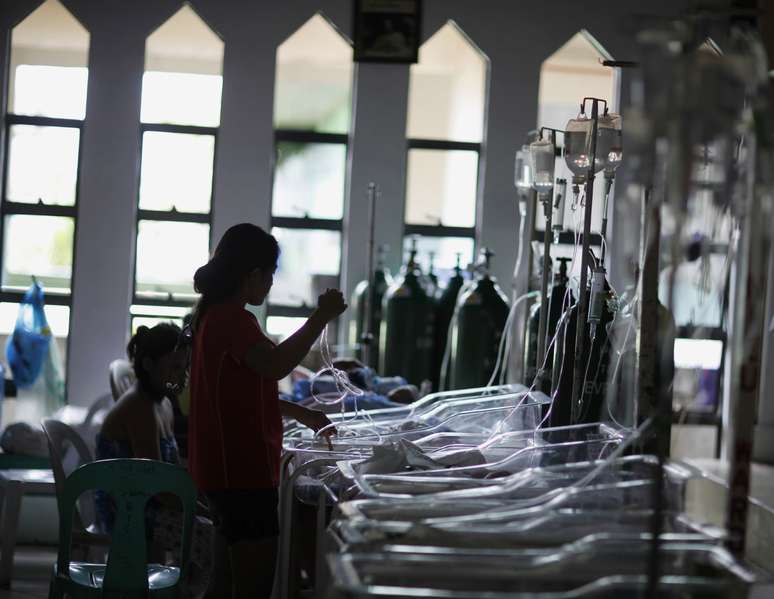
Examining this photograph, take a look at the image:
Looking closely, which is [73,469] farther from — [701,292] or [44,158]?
[701,292]

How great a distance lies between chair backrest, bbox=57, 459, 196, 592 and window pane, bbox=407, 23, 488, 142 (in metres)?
3.90

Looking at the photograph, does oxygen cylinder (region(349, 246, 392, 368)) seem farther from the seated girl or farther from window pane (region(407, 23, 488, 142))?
the seated girl

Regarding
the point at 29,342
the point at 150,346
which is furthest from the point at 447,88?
the point at 150,346

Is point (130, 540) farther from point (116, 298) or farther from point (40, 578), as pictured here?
point (116, 298)

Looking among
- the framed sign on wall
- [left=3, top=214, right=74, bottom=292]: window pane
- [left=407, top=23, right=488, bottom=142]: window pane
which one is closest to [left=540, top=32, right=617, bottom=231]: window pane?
[left=407, top=23, right=488, bottom=142]: window pane

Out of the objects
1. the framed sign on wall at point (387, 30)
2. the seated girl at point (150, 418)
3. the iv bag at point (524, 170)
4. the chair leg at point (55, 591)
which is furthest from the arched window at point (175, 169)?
the chair leg at point (55, 591)

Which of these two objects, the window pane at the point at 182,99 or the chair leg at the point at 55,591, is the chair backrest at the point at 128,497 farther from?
the window pane at the point at 182,99

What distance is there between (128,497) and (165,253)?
11.6 ft

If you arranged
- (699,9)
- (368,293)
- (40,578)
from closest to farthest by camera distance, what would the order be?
(699,9) → (40,578) → (368,293)

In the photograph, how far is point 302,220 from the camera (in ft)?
21.1

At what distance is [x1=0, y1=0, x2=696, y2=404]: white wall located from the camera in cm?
619

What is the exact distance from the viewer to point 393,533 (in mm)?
2076

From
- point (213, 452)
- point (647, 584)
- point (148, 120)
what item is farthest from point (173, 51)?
point (647, 584)

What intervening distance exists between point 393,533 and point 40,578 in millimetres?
3293
